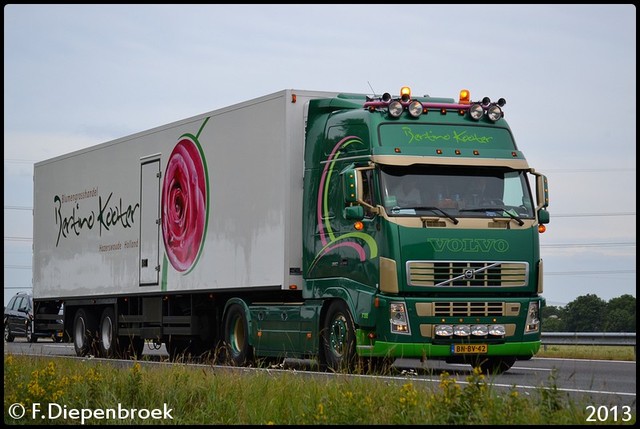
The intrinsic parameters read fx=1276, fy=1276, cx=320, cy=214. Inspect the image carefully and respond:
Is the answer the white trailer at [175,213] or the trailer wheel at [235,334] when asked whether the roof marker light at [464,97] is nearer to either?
the white trailer at [175,213]

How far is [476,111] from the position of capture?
17.9 meters

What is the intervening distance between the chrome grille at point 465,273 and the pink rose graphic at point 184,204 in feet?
18.7

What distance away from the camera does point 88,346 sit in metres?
25.9

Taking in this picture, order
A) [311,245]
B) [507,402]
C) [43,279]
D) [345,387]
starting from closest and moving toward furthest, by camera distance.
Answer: [507,402] < [345,387] < [311,245] < [43,279]

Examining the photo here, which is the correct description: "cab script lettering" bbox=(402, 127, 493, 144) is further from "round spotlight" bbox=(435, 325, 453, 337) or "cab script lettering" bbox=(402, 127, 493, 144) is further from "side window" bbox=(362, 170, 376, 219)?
"round spotlight" bbox=(435, 325, 453, 337)

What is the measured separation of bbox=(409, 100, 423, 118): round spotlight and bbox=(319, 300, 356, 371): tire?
2773mm

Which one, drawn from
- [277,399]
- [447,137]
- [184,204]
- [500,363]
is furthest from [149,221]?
[277,399]

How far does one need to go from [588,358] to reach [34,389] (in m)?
14.0

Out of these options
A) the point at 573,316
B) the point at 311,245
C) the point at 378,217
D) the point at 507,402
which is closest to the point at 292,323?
the point at 311,245

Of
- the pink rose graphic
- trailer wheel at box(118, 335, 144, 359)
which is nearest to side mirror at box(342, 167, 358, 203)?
the pink rose graphic

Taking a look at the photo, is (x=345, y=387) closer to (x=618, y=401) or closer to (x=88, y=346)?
(x=618, y=401)

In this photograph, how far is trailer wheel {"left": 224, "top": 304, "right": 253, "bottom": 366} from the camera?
20250mm

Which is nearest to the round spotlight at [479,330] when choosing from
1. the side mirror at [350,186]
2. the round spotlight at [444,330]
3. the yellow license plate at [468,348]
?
the yellow license plate at [468,348]

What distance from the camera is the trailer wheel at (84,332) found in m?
A: 25.9
